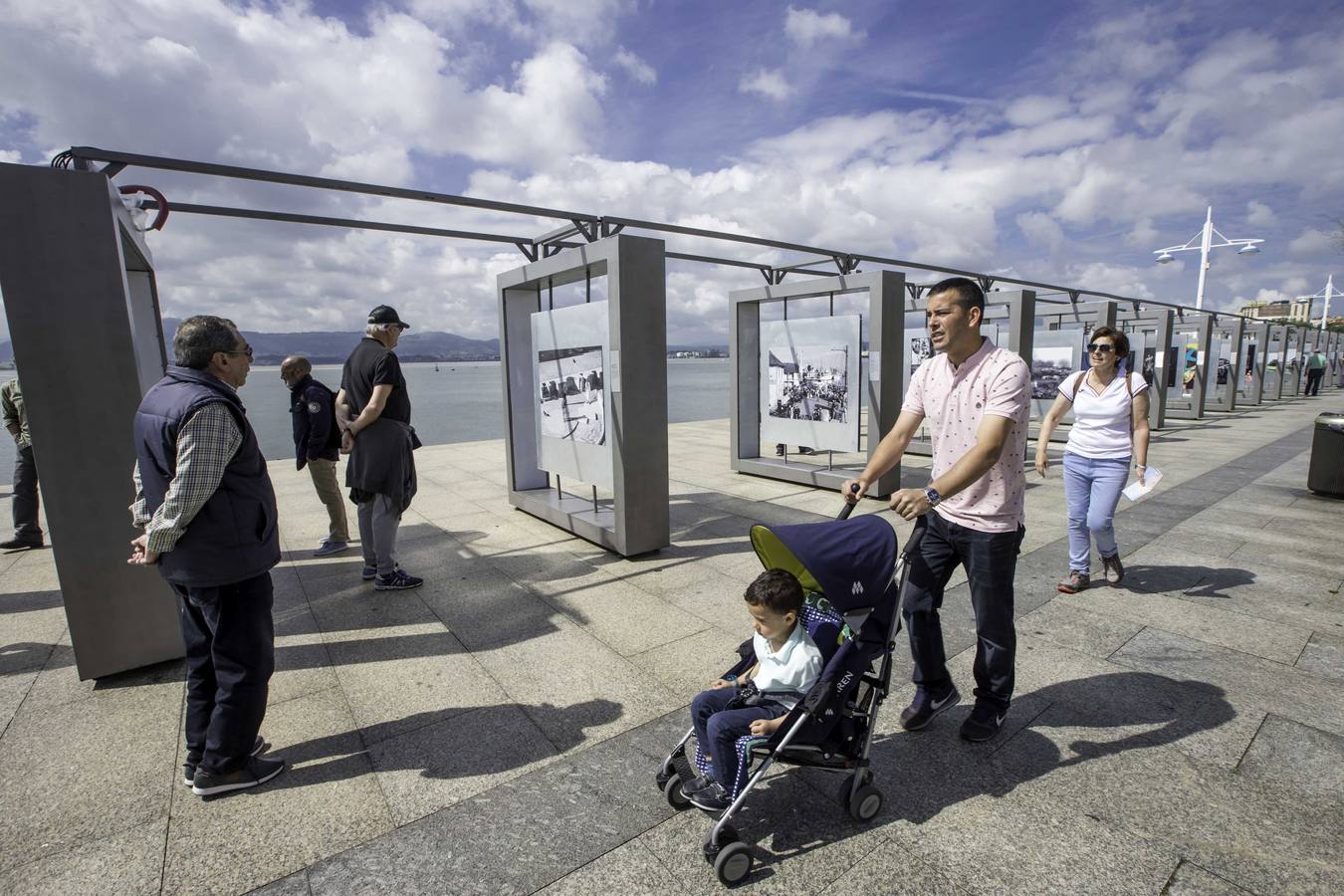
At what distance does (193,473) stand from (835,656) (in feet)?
8.13

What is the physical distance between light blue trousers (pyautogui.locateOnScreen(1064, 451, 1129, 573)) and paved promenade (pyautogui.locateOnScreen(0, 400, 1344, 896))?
0.35m

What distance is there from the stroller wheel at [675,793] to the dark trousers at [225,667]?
1.70m

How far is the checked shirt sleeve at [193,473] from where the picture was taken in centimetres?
240

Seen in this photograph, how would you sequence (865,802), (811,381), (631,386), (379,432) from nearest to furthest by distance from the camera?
(865,802) < (379,432) < (631,386) < (811,381)

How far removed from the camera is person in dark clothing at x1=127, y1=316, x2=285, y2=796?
2432mm

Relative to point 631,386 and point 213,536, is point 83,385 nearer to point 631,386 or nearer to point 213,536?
point 213,536

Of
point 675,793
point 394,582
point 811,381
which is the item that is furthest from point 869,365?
point 675,793

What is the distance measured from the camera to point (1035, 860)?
2.23 m

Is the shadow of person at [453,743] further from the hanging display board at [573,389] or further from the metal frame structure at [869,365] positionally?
the metal frame structure at [869,365]

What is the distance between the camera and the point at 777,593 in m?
2.31

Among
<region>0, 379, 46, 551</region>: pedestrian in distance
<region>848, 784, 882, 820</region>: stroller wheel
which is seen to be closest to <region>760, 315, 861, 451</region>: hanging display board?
<region>848, 784, 882, 820</region>: stroller wheel

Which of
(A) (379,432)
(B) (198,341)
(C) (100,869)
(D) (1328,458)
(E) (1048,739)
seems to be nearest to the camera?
(C) (100,869)

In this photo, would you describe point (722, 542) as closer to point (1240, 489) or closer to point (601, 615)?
point (601, 615)

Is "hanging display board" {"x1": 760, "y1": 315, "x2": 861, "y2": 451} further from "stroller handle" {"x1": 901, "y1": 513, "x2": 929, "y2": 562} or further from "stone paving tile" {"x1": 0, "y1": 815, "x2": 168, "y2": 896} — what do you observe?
"stone paving tile" {"x1": 0, "y1": 815, "x2": 168, "y2": 896}
